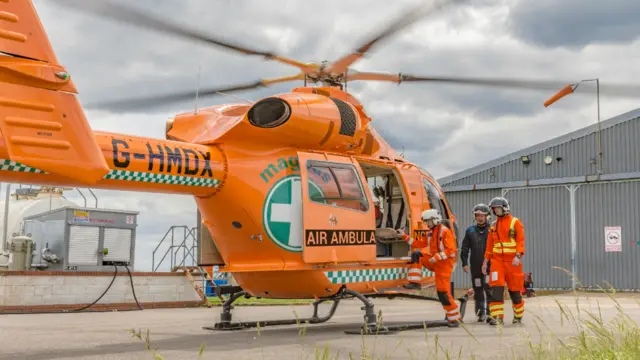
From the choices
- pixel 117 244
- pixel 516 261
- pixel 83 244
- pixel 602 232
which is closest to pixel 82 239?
pixel 83 244

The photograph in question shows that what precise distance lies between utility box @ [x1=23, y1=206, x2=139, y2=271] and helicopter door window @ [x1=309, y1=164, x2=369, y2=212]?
9.65 m

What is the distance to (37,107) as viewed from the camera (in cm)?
570

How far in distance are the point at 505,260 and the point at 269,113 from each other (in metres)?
4.52

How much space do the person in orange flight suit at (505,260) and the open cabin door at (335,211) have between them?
2255mm

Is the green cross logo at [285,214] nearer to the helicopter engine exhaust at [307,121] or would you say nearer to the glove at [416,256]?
the helicopter engine exhaust at [307,121]

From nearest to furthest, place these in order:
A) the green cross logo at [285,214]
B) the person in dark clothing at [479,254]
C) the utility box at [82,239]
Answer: the green cross logo at [285,214] < the person in dark clothing at [479,254] < the utility box at [82,239]

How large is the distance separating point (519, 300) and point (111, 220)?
36.3 ft

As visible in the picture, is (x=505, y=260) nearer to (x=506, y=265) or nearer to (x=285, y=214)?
(x=506, y=265)

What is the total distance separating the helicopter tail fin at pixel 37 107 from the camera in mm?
5520

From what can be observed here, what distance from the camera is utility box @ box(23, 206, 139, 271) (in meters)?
16.5

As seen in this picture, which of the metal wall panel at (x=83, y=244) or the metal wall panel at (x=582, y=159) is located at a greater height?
Answer: the metal wall panel at (x=582, y=159)

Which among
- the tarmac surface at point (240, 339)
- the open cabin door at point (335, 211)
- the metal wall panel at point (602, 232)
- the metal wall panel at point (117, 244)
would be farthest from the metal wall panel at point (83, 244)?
the metal wall panel at point (602, 232)

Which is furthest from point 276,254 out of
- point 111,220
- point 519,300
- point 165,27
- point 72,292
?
point 111,220

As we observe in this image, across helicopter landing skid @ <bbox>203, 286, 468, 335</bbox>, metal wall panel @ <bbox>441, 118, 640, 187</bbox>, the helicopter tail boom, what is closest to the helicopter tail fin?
the helicopter tail boom
